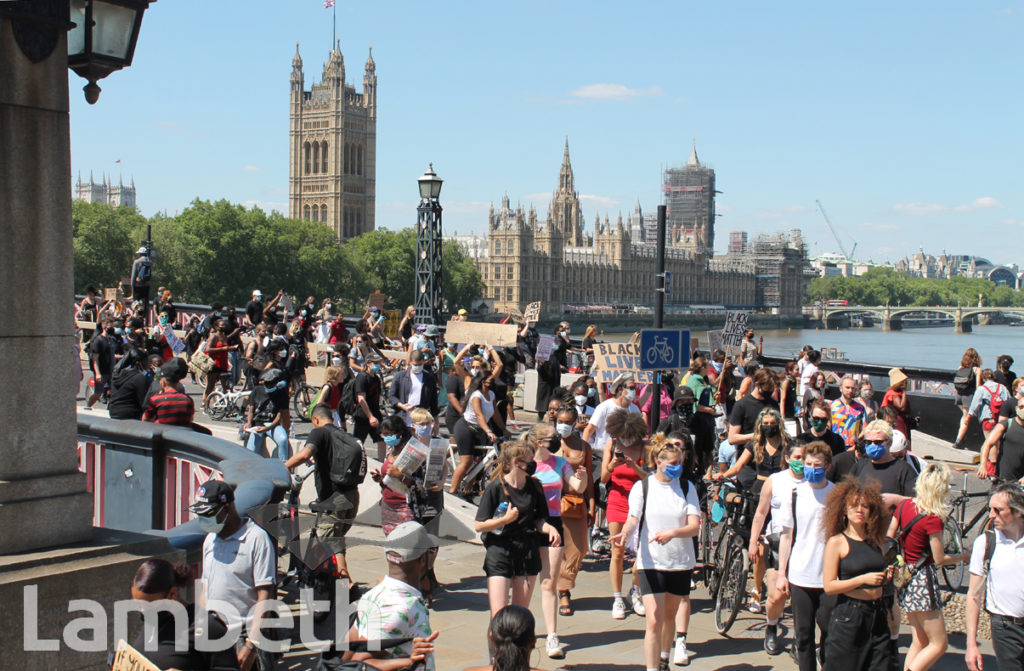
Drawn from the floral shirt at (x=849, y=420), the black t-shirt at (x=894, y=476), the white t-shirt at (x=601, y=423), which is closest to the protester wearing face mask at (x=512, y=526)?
the black t-shirt at (x=894, y=476)

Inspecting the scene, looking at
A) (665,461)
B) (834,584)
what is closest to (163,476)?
(665,461)

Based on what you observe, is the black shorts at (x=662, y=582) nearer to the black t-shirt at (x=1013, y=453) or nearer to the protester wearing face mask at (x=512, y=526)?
the protester wearing face mask at (x=512, y=526)

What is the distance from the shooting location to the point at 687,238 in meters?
191

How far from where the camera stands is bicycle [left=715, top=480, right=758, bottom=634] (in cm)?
718

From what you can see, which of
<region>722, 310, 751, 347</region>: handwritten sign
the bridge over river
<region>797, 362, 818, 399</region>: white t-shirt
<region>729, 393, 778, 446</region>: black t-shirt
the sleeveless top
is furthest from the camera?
the bridge over river

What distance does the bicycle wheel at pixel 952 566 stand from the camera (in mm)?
7934

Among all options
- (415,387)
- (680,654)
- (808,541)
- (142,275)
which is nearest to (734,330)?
(415,387)

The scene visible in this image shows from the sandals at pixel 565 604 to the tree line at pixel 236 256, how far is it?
179 feet

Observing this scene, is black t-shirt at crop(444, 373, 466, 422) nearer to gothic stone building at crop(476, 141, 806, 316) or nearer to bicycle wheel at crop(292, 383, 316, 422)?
bicycle wheel at crop(292, 383, 316, 422)

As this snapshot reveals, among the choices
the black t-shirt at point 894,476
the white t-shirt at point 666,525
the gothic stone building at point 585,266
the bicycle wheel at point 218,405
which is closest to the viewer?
the white t-shirt at point 666,525

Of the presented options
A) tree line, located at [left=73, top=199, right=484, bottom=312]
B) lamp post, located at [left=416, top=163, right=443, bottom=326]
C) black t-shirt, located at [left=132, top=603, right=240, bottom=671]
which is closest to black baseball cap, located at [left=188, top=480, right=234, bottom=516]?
black t-shirt, located at [left=132, top=603, right=240, bottom=671]

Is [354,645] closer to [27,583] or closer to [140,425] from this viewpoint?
[27,583]

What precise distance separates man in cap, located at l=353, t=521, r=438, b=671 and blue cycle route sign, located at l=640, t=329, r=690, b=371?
5.40 metres

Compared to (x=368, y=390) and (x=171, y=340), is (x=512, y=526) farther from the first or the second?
(x=171, y=340)
